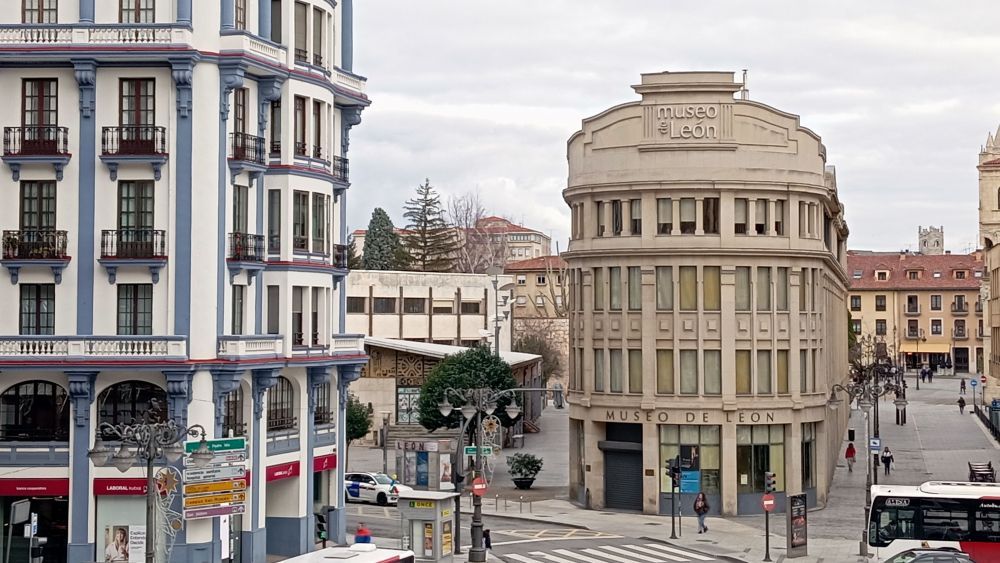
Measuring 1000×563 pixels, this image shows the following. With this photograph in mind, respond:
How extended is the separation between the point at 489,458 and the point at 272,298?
26669mm

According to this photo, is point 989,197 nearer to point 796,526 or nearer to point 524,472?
point 524,472

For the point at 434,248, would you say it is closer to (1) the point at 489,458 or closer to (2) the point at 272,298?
(1) the point at 489,458

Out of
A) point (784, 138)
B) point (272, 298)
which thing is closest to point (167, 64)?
point (272, 298)

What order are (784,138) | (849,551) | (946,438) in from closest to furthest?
(849,551) → (784,138) → (946,438)

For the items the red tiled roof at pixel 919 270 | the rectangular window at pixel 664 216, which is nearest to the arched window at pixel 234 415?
the rectangular window at pixel 664 216

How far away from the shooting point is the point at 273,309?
4731cm

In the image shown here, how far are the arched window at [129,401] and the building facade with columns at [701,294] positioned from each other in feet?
74.5

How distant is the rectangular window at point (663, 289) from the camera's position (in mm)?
59875

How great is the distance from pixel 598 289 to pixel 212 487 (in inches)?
952

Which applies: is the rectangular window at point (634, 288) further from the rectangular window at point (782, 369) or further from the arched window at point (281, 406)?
the arched window at point (281, 406)

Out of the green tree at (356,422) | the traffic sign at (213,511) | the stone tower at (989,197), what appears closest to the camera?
the traffic sign at (213,511)

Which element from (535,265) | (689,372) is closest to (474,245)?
(535,265)

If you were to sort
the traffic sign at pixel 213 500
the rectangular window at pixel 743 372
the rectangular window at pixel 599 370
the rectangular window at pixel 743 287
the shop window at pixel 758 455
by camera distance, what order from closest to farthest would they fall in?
1. the traffic sign at pixel 213 500
2. the shop window at pixel 758 455
3. the rectangular window at pixel 743 372
4. the rectangular window at pixel 743 287
5. the rectangular window at pixel 599 370

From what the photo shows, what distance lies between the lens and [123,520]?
1711 inches
